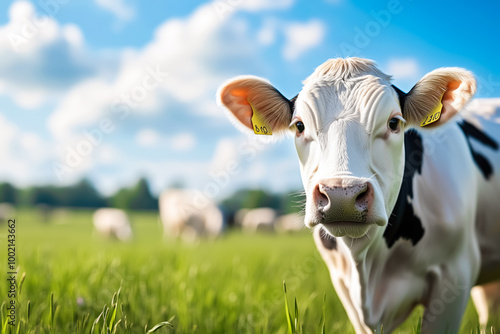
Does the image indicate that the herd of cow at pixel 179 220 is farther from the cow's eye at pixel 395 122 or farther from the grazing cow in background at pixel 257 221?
the cow's eye at pixel 395 122

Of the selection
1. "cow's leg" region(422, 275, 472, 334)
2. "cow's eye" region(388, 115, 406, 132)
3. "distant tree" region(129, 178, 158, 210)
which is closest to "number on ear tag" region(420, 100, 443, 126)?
"cow's eye" region(388, 115, 406, 132)

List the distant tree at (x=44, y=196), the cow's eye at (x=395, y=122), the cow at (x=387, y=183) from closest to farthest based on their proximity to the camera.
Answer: the cow at (x=387, y=183) < the cow's eye at (x=395, y=122) < the distant tree at (x=44, y=196)

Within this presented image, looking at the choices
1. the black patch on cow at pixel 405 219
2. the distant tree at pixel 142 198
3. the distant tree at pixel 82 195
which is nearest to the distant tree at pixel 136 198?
the distant tree at pixel 142 198

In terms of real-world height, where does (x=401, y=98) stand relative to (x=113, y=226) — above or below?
above

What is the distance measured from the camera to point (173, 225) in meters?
26.6

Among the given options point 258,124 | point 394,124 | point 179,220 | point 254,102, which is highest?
point 254,102

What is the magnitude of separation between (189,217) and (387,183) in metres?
25.0

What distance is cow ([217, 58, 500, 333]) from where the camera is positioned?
183cm

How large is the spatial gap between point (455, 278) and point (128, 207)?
66.1 meters

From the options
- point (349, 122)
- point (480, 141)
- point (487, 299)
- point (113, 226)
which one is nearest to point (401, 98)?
point (349, 122)

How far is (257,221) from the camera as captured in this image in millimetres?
39094

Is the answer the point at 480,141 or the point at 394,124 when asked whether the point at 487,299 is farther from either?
the point at 394,124

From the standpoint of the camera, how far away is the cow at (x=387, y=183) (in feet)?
6.01

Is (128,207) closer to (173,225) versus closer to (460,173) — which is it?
(173,225)
